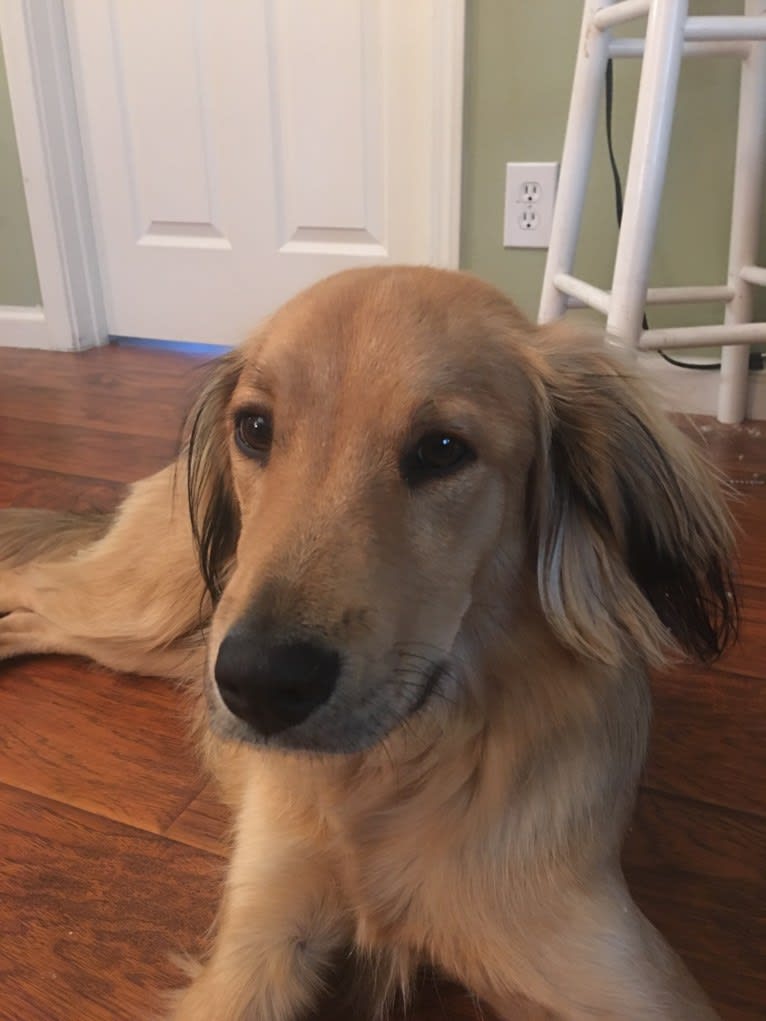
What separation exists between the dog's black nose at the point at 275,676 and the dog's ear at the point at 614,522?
31 centimetres

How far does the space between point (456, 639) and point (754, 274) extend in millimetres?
1735

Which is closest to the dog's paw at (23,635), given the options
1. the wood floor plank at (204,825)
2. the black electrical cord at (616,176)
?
the wood floor plank at (204,825)

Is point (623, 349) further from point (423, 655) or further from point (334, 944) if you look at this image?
point (334, 944)

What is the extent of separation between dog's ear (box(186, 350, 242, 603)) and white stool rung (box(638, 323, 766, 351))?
119cm

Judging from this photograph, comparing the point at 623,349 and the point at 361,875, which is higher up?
the point at 623,349

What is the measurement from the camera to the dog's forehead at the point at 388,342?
889 mm

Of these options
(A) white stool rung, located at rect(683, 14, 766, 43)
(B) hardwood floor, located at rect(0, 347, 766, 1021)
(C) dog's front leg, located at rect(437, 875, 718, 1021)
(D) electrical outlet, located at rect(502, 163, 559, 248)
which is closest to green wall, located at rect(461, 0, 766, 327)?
(D) electrical outlet, located at rect(502, 163, 559, 248)

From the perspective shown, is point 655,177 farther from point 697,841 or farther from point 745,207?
point 697,841

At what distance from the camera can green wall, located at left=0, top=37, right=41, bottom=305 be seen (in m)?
3.42

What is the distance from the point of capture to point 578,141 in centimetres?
217

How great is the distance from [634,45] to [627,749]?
5.81 feet

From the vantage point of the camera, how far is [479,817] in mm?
974

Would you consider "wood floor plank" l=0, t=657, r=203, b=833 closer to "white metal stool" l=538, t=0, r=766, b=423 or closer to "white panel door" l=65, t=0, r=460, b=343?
"white metal stool" l=538, t=0, r=766, b=423

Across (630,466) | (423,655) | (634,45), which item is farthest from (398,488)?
(634,45)
